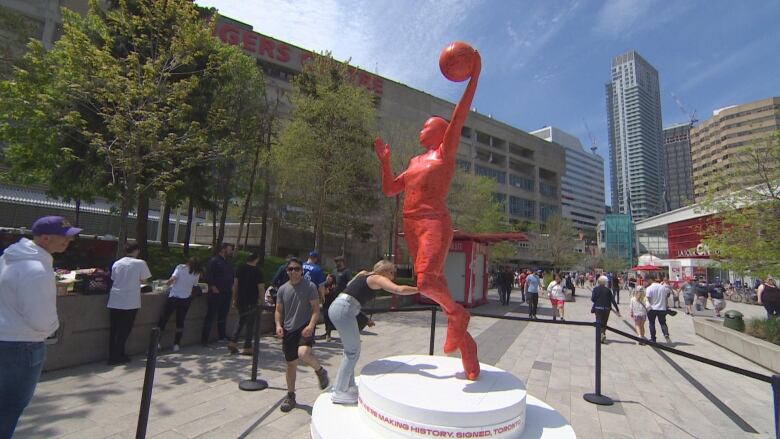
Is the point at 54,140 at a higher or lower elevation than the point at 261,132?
lower

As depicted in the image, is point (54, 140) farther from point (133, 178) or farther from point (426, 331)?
point (426, 331)

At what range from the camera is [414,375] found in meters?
4.23

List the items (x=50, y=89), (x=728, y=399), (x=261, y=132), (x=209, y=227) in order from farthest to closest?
(x=209, y=227)
(x=261, y=132)
(x=50, y=89)
(x=728, y=399)

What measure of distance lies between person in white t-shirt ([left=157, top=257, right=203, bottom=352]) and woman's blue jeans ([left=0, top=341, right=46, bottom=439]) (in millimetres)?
4364

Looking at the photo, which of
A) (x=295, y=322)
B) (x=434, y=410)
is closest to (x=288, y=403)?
(x=295, y=322)

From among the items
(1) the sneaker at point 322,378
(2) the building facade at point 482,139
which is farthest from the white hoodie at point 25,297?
(2) the building facade at point 482,139

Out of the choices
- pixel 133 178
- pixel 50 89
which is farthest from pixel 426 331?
pixel 50 89

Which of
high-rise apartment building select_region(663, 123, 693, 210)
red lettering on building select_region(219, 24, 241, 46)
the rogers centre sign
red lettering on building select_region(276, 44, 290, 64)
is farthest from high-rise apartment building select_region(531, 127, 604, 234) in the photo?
red lettering on building select_region(219, 24, 241, 46)

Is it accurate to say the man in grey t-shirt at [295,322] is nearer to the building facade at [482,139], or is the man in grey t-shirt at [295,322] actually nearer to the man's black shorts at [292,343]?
the man's black shorts at [292,343]

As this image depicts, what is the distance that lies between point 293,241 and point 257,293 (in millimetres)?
20277

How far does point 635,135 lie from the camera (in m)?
169

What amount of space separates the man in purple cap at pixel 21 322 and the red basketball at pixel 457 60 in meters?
3.91

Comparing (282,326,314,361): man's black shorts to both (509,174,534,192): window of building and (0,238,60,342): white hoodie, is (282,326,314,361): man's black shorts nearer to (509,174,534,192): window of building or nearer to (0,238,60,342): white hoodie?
(0,238,60,342): white hoodie

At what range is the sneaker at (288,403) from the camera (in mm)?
4632
